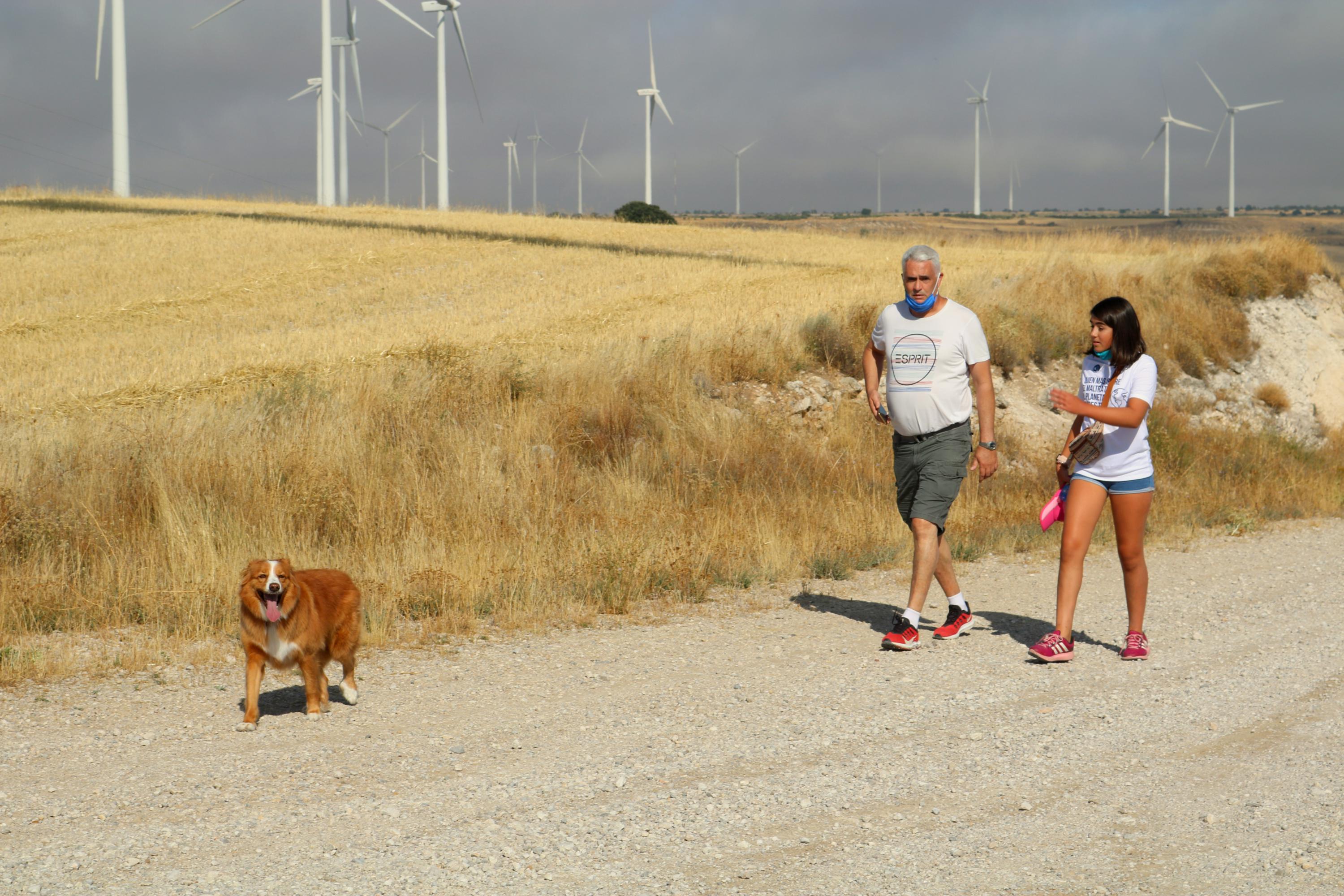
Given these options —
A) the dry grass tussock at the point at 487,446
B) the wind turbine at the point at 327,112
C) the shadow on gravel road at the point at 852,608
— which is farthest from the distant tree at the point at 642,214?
the shadow on gravel road at the point at 852,608

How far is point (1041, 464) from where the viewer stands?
48.4 feet

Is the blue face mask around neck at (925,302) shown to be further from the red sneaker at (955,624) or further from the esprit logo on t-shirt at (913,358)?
the red sneaker at (955,624)

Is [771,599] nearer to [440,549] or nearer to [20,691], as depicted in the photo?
[440,549]

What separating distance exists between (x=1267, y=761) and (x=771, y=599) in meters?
4.05

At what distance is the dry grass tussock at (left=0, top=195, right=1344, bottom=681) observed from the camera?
7793 mm

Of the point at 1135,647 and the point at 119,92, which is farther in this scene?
the point at 119,92

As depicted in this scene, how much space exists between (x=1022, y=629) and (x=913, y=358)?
205 centimetres

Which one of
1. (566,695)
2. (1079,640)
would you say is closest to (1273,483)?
(1079,640)

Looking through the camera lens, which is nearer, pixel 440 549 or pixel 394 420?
pixel 440 549

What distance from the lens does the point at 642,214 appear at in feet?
220

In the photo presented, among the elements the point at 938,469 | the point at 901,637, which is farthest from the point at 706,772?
the point at 938,469

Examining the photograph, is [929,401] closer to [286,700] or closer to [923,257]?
[923,257]

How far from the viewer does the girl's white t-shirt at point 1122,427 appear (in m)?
6.55

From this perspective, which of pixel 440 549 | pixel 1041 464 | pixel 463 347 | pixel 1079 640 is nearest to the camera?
pixel 1079 640
